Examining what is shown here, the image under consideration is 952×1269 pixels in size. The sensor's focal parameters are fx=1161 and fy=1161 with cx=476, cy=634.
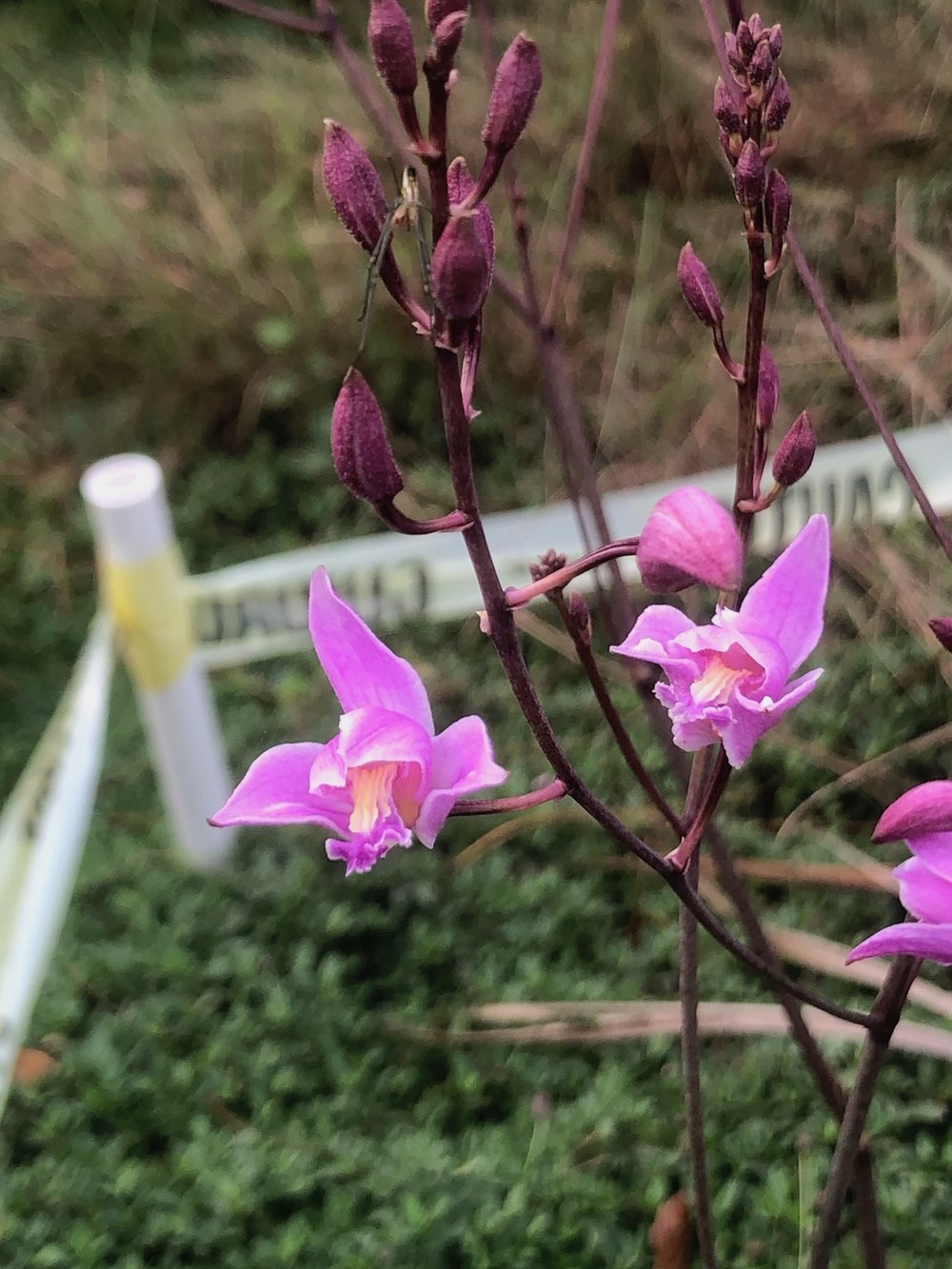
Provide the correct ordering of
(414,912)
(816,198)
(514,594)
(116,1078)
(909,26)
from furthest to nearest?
(909,26) → (816,198) → (414,912) → (116,1078) → (514,594)

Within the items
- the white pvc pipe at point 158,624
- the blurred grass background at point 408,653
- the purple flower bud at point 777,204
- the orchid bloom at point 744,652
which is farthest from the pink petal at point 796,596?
the white pvc pipe at point 158,624

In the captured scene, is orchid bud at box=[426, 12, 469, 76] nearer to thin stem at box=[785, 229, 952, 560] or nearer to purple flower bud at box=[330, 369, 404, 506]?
purple flower bud at box=[330, 369, 404, 506]

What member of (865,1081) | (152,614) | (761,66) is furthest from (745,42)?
(152,614)

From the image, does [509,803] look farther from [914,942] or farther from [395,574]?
[395,574]

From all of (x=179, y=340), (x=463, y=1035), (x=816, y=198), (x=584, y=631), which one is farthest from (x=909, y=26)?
(x=584, y=631)

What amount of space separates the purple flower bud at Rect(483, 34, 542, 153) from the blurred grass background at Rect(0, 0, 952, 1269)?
65 centimetres

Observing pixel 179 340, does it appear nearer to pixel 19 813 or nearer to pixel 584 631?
pixel 19 813

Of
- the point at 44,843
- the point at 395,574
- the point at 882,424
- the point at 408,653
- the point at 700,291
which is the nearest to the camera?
the point at 700,291

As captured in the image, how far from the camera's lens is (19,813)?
0.94 metres

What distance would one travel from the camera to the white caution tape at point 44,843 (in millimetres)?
852

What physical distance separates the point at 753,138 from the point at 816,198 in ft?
4.78

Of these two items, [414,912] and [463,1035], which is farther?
[414,912]

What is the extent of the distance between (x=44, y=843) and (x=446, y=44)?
2.49 ft

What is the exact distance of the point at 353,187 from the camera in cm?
33
